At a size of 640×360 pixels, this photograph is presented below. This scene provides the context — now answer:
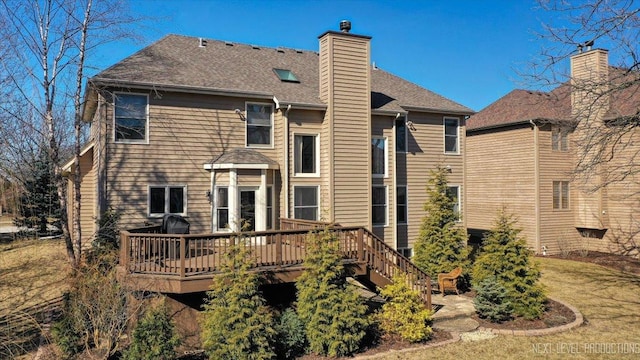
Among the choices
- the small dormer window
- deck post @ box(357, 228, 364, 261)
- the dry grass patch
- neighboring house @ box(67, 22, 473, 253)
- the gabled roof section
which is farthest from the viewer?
the gabled roof section

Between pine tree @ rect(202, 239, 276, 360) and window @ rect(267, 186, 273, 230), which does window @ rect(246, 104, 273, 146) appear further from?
pine tree @ rect(202, 239, 276, 360)

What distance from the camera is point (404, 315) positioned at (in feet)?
30.9

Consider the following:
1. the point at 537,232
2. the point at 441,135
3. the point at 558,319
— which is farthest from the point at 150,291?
the point at 537,232

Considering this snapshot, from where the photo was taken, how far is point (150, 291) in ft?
29.8

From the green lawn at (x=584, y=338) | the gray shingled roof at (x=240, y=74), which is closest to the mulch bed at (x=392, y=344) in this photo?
the green lawn at (x=584, y=338)

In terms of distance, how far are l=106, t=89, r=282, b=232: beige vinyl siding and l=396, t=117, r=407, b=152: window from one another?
6319 mm

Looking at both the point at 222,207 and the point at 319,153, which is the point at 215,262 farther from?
the point at 319,153

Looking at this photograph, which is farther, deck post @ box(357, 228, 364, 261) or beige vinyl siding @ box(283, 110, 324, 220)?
beige vinyl siding @ box(283, 110, 324, 220)

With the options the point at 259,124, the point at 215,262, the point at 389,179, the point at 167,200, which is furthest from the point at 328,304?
the point at 389,179

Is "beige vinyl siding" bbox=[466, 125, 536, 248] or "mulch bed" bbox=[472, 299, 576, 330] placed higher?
"beige vinyl siding" bbox=[466, 125, 536, 248]

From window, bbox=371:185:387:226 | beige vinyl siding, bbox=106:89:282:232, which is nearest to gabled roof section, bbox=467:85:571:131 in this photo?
window, bbox=371:185:387:226

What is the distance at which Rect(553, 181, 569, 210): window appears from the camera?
21000mm

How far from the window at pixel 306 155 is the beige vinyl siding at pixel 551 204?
11743mm

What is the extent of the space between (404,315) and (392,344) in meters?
0.65
